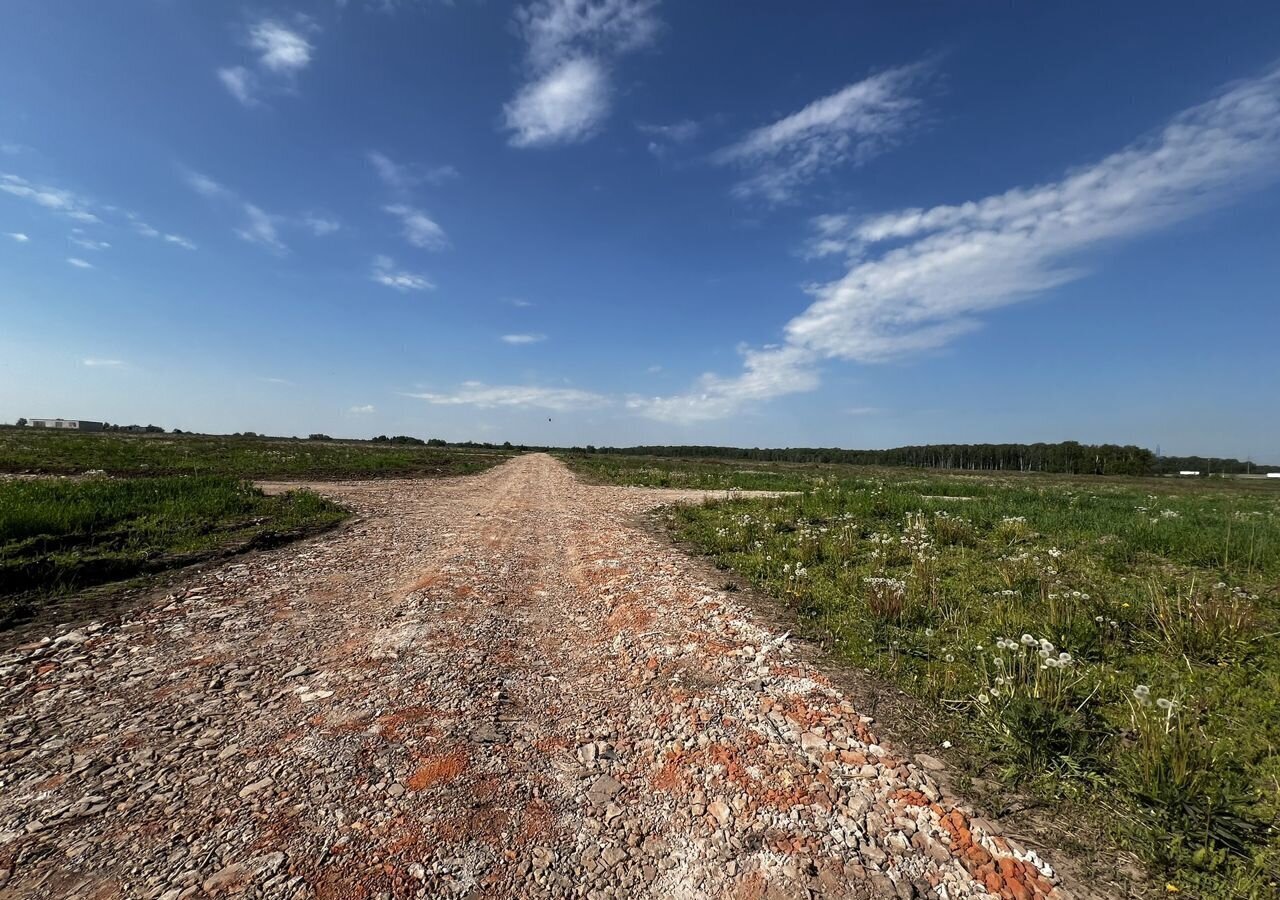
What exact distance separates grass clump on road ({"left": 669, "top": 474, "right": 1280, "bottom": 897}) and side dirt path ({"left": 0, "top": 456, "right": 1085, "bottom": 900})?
36.5 inches

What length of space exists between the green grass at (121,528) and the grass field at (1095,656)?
34.7ft

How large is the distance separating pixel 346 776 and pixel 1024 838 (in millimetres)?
4491

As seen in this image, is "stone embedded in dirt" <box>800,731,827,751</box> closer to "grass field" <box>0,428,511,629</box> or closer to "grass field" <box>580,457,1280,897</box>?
"grass field" <box>580,457,1280,897</box>

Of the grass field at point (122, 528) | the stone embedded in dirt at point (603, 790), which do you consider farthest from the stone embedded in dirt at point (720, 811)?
the grass field at point (122, 528)

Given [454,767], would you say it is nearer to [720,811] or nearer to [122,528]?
[720,811]

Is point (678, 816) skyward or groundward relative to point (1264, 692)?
groundward

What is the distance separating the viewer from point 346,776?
3.74 meters

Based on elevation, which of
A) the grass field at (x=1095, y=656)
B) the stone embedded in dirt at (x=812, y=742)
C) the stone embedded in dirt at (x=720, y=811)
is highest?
the grass field at (x=1095, y=656)

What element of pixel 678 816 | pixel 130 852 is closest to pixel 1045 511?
pixel 678 816

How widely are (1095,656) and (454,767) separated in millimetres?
6817

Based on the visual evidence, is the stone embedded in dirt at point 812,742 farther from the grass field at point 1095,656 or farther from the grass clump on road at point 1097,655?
the grass clump on road at point 1097,655

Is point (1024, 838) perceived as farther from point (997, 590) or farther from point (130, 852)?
point (997, 590)

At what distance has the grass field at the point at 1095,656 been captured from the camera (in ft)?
11.1

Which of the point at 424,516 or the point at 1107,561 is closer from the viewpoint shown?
the point at 1107,561
